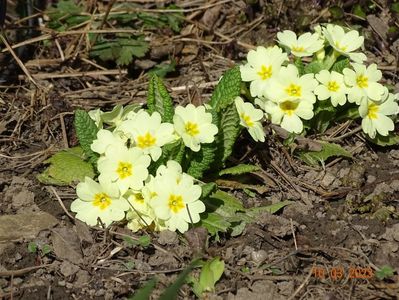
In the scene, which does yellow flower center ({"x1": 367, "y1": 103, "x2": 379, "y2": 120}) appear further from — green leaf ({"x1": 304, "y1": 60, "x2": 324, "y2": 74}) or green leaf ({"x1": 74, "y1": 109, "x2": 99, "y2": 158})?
green leaf ({"x1": 74, "y1": 109, "x2": 99, "y2": 158})

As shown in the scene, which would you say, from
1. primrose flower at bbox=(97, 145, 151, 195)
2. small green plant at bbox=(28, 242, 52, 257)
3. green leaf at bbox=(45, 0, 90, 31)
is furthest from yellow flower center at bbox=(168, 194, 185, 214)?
green leaf at bbox=(45, 0, 90, 31)

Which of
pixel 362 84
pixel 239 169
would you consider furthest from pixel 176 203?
pixel 362 84

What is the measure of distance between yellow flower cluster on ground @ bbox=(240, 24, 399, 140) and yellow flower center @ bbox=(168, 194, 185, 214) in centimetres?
47

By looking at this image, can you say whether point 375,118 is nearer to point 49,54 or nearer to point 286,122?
point 286,122

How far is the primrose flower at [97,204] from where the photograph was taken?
2650 millimetres

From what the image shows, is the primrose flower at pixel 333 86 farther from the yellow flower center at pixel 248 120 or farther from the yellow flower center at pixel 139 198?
the yellow flower center at pixel 139 198

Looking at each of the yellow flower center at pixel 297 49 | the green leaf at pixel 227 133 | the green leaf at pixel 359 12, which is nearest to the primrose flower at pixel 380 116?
the yellow flower center at pixel 297 49

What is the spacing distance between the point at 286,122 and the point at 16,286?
Result: 125 cm

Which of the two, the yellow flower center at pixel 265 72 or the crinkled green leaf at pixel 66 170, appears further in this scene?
the yellow flower center at pixel 265 72

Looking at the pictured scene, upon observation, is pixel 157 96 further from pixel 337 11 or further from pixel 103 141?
pixel 337 11

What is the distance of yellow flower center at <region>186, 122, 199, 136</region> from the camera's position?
275cm

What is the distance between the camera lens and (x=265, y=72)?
3.09m
